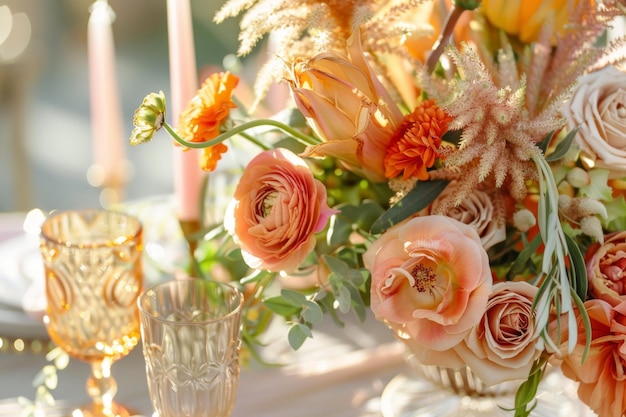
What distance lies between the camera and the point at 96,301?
32.4 inches

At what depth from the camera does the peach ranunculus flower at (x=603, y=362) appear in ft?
2.20

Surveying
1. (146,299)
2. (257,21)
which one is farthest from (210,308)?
(257,21)

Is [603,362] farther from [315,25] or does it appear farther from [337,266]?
[315,25]

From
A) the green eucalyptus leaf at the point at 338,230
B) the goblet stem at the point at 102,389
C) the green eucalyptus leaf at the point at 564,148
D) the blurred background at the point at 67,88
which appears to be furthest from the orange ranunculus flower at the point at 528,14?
the blurred background at the point at 67,88

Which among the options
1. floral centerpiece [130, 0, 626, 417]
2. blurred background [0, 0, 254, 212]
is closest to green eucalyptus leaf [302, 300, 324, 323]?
floral centerpiece [130, 0, 626, 417]

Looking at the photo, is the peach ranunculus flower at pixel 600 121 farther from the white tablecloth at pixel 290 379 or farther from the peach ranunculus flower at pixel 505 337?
the white tablecloth at pixel 290 379

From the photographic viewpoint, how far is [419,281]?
2.17 ft

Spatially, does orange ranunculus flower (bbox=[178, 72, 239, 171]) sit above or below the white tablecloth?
above

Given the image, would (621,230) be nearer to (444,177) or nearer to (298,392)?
(444,177)

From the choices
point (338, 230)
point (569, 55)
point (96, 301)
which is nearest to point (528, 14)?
point (569, 55)

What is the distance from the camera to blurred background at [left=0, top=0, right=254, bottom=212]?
2.63 meters

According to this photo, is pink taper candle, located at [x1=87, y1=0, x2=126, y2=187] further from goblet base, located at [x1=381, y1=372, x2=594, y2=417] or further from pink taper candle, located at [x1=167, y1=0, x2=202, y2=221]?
goblet base, located at [x1=381, y1=372, x2=594, y2=417]

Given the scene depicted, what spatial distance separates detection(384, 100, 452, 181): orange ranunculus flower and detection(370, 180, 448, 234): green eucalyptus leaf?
21 mm

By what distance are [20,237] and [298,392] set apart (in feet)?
1.51
